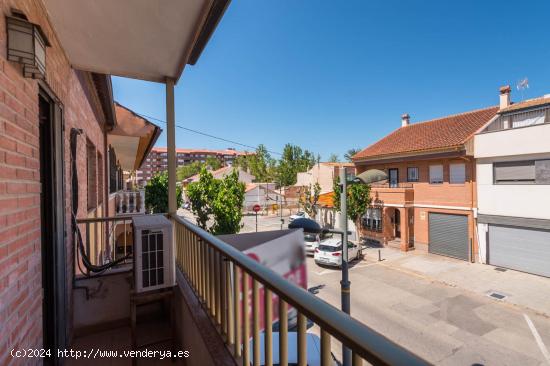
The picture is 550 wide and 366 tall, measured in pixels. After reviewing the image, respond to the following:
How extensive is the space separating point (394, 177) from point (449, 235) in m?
4.57

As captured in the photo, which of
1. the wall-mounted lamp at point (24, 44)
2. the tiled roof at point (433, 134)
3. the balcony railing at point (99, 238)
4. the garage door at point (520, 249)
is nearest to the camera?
the wall-mounted lamp at point (24, 44)

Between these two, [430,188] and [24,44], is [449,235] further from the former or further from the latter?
[24,44]

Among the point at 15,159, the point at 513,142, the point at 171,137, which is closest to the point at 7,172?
the point at 15,159

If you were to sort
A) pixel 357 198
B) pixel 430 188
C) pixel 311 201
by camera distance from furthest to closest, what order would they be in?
pixel 311 201 < pixel 357 198 < pixel 430 188

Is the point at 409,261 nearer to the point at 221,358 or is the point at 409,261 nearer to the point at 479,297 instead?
the point at 479,297

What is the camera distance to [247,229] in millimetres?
24125

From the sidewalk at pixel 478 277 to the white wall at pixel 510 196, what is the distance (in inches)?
99.2

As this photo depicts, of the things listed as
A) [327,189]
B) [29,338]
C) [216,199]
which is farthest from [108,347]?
[327,189]

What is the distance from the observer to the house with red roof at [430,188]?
43.5 ft

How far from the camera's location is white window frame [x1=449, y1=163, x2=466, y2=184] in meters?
13.4

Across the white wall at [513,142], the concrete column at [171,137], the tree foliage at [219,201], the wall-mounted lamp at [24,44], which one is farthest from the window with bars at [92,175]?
the white wall at [513,142]

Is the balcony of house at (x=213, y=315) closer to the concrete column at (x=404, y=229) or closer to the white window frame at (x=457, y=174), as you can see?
the white window frame at (x=457, y=174)

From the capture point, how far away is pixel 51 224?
2371 mm

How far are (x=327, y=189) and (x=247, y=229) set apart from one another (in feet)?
39.8
